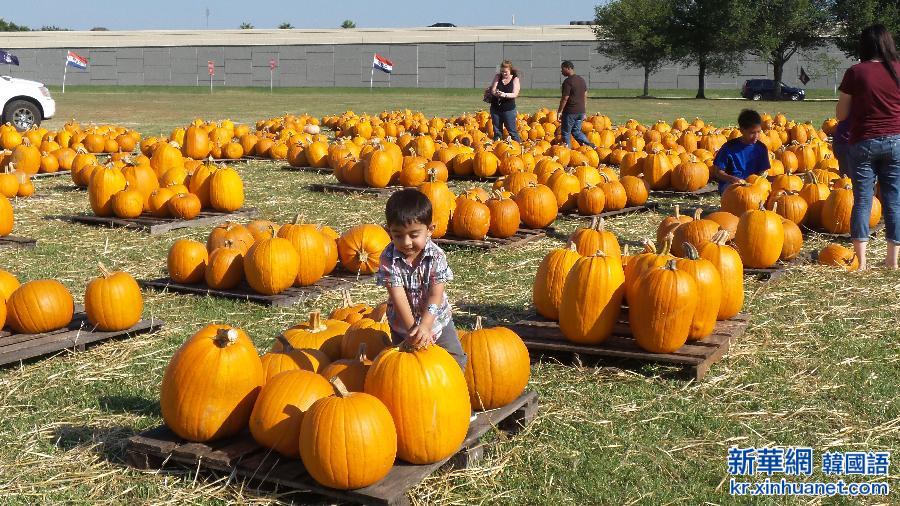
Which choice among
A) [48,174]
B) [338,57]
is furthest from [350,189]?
[338,57]

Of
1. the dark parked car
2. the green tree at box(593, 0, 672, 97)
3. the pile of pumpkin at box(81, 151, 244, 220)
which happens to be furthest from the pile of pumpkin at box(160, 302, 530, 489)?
the green tree at box(593, 0, 672, 97)

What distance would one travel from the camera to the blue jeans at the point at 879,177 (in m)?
8.07

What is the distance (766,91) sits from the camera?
58.1 m

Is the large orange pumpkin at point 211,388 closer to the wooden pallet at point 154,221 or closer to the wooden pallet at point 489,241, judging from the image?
the wooden pallet at point 489,241

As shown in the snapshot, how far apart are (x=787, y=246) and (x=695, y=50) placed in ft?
194

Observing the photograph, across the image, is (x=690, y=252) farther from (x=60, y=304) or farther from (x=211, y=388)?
(x=60, y=304)

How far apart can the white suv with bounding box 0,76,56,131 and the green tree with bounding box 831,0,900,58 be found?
50527 mm

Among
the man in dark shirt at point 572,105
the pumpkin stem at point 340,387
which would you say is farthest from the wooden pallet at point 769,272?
the man in dark shirt at point 572,105

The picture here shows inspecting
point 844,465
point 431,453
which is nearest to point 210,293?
point 431,453

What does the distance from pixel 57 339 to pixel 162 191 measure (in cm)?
486

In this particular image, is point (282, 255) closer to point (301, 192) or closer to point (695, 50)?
point (301, 192)

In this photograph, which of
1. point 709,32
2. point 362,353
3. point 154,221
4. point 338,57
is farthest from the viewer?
point 338,57

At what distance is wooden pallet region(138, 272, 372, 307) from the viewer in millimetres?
7309

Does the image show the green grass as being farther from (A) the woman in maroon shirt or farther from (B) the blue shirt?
(B) the blue shirt
